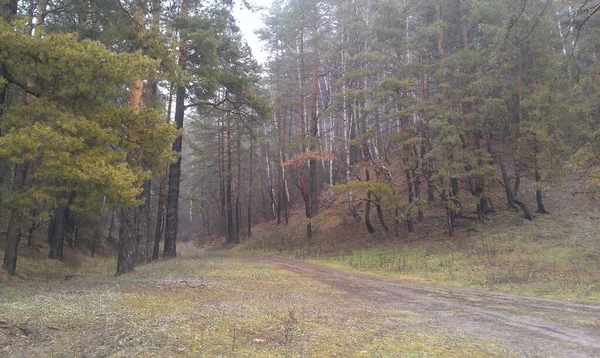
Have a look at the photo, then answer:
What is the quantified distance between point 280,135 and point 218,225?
2121cm

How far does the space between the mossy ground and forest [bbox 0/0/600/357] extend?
0.05 meters

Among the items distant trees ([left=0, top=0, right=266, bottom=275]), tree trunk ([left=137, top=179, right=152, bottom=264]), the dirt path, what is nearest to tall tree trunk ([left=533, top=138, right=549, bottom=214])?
the dirt path

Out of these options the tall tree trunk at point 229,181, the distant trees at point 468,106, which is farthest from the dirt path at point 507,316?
the tall tree trunk at point 229,181

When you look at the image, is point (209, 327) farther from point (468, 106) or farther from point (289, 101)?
point (289, 101)

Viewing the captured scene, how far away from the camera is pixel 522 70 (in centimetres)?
1992

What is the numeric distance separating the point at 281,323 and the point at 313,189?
2186cm

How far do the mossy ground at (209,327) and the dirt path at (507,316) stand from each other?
0.45 metres

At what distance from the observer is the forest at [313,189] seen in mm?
5809

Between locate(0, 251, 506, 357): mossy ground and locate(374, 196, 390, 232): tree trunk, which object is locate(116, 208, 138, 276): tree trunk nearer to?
locate(0, 251, 506, 357): mossy ground

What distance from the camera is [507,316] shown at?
7.17 metres

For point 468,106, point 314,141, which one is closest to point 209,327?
point 468,106

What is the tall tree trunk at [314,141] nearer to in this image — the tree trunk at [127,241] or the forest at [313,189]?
the forest at [313,189]

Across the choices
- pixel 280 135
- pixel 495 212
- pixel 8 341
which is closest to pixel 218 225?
pixel 280 135

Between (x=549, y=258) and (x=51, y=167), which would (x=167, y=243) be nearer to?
(x=51, y=167)
